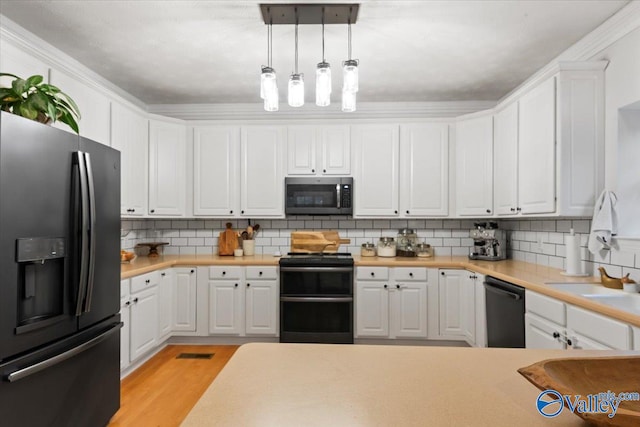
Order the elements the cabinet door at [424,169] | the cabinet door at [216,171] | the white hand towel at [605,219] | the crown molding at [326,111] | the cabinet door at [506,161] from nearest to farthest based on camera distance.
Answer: the white hand towel at [605,219] → the cabinet door at [506,161] → the cabinet door at [424,169] → the cabinet door at [216,171] → the crown molding at [326,111]

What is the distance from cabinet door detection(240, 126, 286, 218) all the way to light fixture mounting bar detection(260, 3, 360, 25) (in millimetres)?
1553

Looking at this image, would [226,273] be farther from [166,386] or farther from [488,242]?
[488,242]

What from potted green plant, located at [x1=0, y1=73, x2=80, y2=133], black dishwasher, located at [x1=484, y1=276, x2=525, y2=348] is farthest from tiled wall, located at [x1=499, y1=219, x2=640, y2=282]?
potted green plant, located at [x1=0, y1=73, x2=80, y2=133]

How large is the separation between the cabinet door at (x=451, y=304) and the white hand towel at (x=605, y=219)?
1.24m

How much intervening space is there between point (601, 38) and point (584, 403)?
280 centimetres

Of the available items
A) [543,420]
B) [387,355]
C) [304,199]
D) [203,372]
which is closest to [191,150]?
[304,199]

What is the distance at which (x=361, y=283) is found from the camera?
3531mm

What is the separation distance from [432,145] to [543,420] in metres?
3.35

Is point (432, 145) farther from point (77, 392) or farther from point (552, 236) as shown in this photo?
point (77, 392)

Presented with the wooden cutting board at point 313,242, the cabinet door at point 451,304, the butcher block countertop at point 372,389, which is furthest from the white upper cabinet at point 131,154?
the cabinet door at point 451,304

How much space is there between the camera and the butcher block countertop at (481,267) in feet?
6.25

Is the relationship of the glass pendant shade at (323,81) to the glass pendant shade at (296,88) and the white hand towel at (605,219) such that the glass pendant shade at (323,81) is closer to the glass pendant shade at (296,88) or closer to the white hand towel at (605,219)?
the glass pendant shade at (296,88)

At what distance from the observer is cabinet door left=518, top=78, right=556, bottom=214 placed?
2.59m

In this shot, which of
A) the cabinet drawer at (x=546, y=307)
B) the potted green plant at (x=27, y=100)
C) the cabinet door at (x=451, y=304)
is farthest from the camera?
the cabinet door at (x=451, y=304)
